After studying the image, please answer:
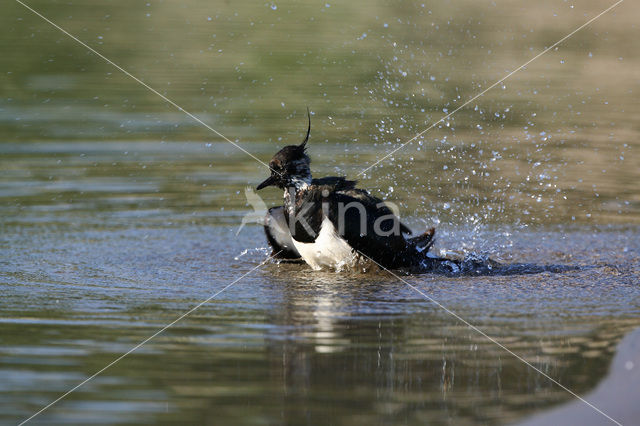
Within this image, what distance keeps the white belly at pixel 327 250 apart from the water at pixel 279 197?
103 millimetres

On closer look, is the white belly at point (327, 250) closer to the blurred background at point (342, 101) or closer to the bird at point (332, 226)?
the bird at point (332, 226)

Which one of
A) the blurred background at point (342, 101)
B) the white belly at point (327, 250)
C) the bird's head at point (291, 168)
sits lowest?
the white belly at point (327, 250)

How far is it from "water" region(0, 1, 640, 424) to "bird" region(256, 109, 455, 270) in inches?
6.7

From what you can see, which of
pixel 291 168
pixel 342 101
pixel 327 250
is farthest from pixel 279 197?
pixel 342 101

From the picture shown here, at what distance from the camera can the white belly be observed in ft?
20.8

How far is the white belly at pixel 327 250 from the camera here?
250 inches

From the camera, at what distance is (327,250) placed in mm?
6371

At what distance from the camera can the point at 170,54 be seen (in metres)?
13.0

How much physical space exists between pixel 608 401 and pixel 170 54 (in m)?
10.1

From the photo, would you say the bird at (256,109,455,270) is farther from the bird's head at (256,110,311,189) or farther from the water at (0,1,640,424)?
the water at (0,1,640,424)

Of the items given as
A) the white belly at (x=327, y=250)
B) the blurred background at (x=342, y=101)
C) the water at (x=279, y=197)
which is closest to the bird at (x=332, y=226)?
the white belly at (x=327, y=250)

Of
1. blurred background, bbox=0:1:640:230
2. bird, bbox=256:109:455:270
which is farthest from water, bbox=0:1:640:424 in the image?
bird, bbox=256:109:455:270

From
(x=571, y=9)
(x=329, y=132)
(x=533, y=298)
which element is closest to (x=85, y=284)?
(x=533, y=298)

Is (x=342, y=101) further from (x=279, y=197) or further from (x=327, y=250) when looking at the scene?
(x=327, y=250)
